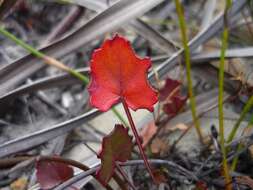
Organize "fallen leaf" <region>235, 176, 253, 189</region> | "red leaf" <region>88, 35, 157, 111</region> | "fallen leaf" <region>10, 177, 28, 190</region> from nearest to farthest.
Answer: "red leaf" <region>88, 35, 157, 111</region>
"fallen leaf" <region>235, 176, 253, 189</region>
"fallen leaf" <region>10, 177, 28, 190</region>

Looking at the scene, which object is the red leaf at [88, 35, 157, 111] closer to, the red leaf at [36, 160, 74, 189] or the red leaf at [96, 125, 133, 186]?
the red leaf at [96, 125, 133, 186]

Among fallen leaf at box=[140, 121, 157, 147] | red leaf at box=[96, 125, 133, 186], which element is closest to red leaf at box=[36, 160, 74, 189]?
red leaf at box=[96, 125, 133, 186]

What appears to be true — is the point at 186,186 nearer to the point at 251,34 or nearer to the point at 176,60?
the point at 176,60

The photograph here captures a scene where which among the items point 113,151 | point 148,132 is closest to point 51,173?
point 113,151

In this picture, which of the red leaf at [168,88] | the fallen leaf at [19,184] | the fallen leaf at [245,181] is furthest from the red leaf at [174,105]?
the fallen leaf at [19,184]

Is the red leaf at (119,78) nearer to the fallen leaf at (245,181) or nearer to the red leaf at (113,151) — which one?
the red leaf at (113,151)

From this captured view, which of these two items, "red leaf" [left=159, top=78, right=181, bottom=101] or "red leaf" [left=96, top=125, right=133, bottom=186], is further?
"red leaf" [left=159, top=78, right=181, bottom=101]

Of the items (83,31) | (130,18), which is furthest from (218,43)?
(83,31)
